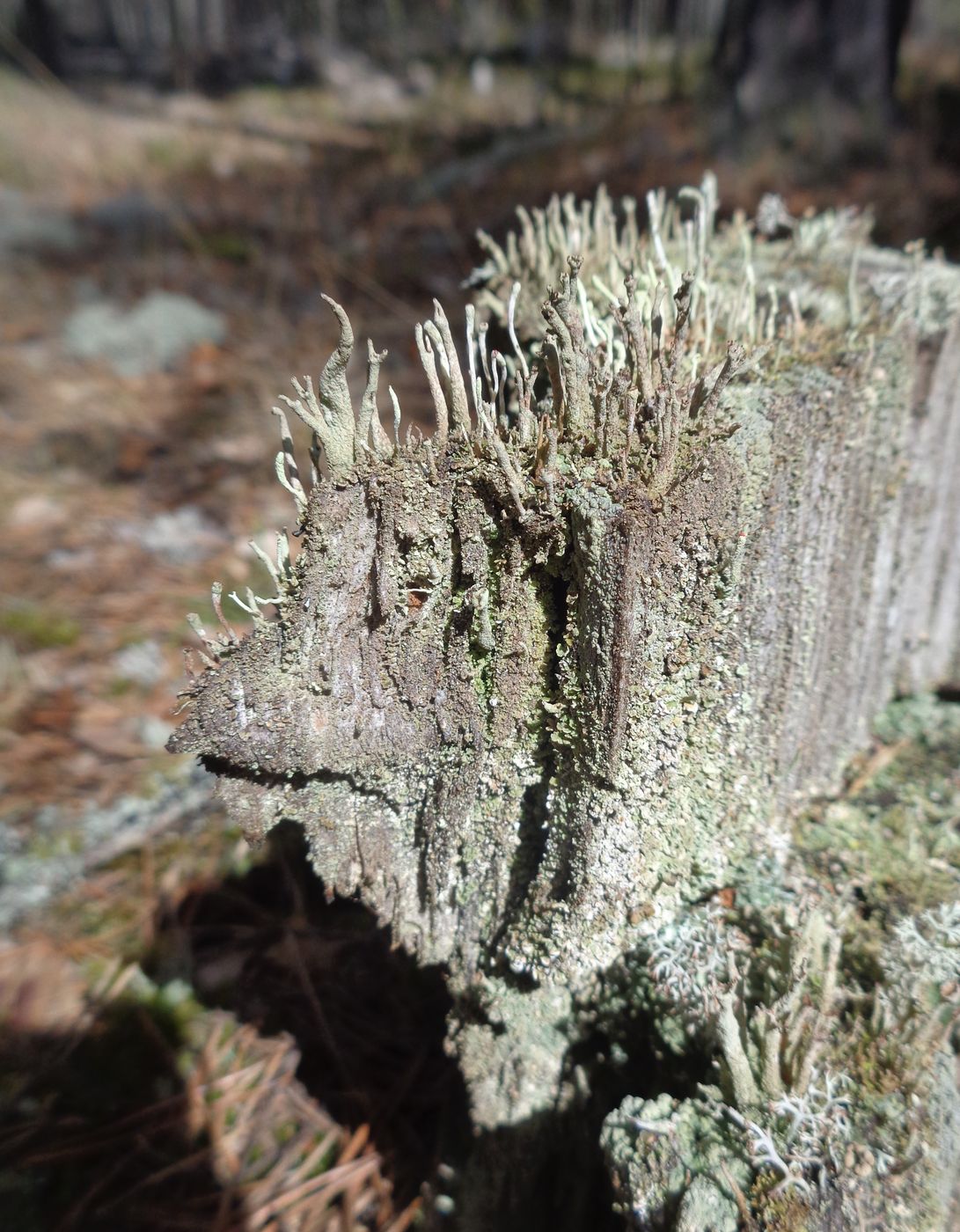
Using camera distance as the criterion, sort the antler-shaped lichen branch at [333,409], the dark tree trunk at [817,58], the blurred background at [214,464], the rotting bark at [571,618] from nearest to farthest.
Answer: the antler-shaped lichen branch at [333,409] → the rotting bark at [571,618] → the blurred background at [214,464] → the dark tree trunk at [817,58]

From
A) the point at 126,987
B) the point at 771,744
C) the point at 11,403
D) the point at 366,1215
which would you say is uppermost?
the point at 11,403

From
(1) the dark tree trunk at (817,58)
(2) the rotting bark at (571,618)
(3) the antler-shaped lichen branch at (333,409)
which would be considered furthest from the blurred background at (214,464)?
(3) the antler-shaped lichen branch at (333,409)

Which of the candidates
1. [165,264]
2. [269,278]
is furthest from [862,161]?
[165,264]

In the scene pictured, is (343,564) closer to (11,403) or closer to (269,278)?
(11,403)

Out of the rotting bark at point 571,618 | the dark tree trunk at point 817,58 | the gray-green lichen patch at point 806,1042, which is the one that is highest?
the dark tree trunk at point 817,58

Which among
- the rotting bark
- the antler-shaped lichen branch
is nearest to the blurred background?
the rotting bark

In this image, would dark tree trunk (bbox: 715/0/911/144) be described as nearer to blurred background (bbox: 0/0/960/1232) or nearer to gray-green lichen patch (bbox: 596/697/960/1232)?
blurred background (bbox: 0/0/960/1232)

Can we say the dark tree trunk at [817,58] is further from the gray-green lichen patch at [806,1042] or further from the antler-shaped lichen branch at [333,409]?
the antler-shaped lichen branch at [333,409]
